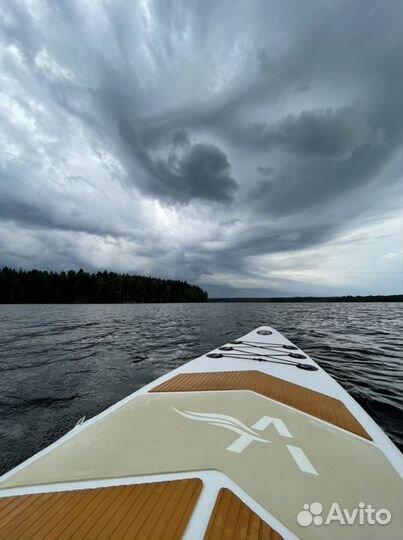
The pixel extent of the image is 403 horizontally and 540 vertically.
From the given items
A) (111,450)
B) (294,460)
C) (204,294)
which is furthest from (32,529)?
(204,294)

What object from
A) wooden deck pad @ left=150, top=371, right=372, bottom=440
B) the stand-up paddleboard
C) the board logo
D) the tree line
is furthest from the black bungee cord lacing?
the tree line

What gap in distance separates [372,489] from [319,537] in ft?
2.63

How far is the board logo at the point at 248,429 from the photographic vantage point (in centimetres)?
226

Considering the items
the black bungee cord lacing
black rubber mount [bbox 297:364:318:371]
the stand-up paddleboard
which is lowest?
the stand-up paddleboard

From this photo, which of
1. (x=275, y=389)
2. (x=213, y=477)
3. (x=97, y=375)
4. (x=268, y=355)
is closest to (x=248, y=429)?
(x=213, y=477)

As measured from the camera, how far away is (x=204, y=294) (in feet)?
437

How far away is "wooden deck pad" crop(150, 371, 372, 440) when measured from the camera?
314 cm

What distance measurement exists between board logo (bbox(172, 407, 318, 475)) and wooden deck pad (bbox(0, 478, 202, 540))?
735 millimetres

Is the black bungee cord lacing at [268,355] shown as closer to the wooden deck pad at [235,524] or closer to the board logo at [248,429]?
the board logo at [248,429]

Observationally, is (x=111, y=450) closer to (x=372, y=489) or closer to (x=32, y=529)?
(x=32, y=529)

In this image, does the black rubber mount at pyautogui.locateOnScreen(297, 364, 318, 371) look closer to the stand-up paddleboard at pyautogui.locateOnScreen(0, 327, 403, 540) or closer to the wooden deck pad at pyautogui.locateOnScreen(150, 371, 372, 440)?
the wooden deck pad at pyautogui.locateOnScreen(150, 371, 372, 440)

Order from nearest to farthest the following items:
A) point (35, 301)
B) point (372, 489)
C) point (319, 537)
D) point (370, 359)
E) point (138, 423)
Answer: point (319, 537) → point (372, 489) → point (138, 423) → point (370, 359) → point (35, 301)

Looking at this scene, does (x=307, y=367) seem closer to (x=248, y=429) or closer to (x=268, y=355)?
(x=268, y=355)

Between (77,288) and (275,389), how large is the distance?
304ft
